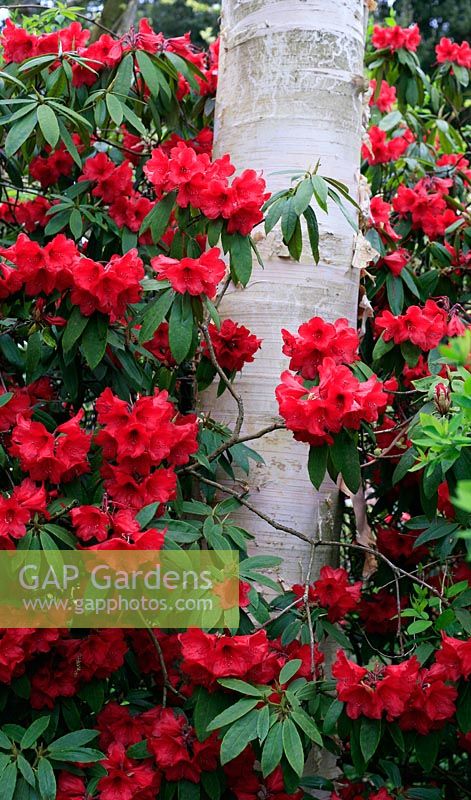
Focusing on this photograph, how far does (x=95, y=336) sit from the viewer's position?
1499mm

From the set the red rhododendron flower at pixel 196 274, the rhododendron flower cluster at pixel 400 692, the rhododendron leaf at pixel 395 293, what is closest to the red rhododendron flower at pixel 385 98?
the rhododendron leaf at pixel 395 293

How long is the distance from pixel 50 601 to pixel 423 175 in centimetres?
165

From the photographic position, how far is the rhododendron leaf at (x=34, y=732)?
1.31 meters

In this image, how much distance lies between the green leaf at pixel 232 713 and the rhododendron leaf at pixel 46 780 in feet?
0.78

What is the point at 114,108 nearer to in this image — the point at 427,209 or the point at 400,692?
the point at 427,209

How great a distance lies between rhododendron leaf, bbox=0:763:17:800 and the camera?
1.23 m

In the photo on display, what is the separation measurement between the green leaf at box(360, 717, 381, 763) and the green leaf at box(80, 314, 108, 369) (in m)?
0.72

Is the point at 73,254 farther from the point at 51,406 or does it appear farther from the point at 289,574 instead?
the point at 289,574

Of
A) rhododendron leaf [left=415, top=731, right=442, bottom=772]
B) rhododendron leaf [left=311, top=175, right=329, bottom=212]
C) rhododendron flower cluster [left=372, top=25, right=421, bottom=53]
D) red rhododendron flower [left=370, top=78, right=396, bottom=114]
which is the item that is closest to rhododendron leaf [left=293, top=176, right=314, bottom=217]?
rhododendron leaf [left=311, top=175, right=329, bottom=212]

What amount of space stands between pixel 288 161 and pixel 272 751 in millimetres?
1170

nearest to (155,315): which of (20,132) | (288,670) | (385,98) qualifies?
(20,132)

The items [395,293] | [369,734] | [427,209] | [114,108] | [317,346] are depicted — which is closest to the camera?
[369,734]

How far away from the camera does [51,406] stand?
1.90 meters

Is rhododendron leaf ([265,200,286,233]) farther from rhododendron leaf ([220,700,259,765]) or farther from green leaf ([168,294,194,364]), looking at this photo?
rhododendron leaf ([220,700,259,765])
